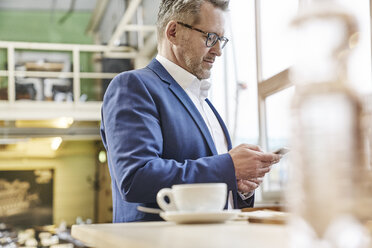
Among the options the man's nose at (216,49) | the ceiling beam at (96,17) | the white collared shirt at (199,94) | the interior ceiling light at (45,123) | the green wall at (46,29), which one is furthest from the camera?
the ceiling beam at (96,17)

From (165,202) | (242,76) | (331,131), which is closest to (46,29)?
(242,76)

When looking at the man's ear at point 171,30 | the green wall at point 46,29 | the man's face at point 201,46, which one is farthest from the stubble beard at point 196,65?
the green wall at point 46,29

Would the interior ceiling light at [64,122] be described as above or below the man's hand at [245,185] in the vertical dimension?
above

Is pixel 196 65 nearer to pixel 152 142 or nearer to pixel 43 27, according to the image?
pixel 152 142

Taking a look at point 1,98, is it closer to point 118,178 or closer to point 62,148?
point 62,148

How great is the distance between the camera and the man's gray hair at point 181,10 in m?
2.00

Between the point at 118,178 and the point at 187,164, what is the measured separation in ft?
0.60

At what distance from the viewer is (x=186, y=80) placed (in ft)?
6.31

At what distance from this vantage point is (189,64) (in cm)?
197

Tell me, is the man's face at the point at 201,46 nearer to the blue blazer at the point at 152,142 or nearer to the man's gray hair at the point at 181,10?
the man's gray hair at the point at 181,10

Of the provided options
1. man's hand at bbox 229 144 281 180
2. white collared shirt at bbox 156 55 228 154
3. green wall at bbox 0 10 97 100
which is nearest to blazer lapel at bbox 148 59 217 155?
white collared shirt at bbox 156 55 228 154

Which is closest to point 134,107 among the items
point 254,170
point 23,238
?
point 254,170

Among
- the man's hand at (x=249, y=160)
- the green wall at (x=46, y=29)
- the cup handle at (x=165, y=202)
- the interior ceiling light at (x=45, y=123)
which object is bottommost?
the cup handle at (x=165, y=202)

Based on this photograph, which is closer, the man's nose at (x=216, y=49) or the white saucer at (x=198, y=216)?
the white saucer at (x=198, y=216)
